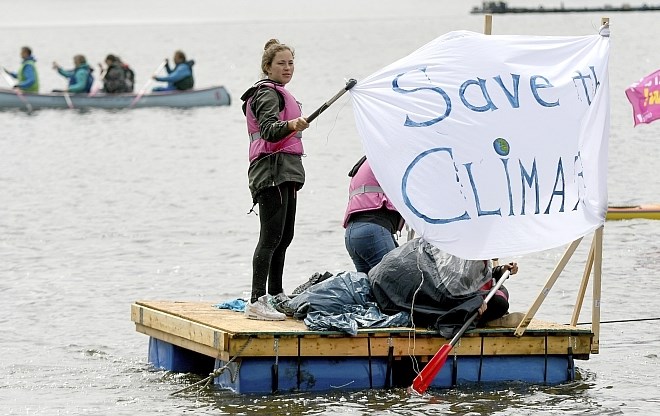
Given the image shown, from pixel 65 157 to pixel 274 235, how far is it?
71.1 ft

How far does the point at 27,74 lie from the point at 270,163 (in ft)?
96.0

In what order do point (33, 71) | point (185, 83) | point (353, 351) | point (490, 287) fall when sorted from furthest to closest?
point (185, 83) < point (33, 71) < point (490, 287) < point (353, 351)

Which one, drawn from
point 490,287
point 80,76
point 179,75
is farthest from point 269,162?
point 80,76

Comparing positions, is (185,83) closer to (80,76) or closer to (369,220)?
(80,76)

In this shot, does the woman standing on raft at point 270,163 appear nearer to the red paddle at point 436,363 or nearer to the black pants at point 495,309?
the red paddle at point 436,363

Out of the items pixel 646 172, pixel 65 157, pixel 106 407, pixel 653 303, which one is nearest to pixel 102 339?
pixel 106 407

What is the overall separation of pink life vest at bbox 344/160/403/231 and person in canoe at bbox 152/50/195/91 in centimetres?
2501

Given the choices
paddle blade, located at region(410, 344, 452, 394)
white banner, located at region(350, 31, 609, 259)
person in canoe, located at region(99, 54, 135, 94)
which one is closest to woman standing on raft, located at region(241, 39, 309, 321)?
white banner, located at region(350, 31, 609, 259)

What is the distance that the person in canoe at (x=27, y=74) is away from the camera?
3703 cm

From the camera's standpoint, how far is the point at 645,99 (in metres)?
16.3

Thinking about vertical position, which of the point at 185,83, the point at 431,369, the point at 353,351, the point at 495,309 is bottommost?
the point at 431,369

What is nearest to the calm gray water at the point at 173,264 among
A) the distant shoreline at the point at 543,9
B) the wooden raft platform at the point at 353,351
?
the wooden raft platform at the point at 353,351

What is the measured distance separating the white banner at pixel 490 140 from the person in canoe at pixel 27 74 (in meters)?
27.9

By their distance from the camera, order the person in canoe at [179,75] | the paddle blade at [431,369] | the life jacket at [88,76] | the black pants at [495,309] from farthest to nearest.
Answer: the life jacket at [88,76]
the person in canoe at [179,75]
the black pants at [495,309]
the paddle blade at [431,369]
